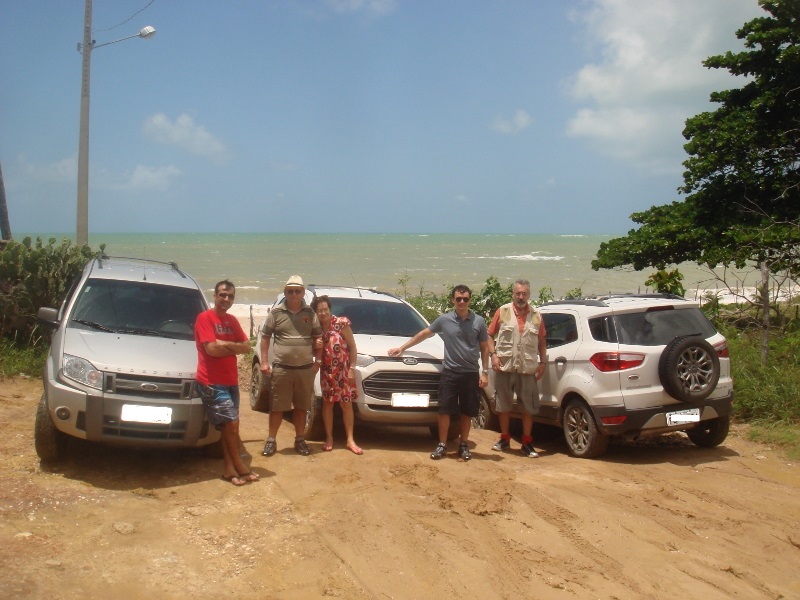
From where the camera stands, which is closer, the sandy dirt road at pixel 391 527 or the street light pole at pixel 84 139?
the sandy dirt road at pixel 391 527

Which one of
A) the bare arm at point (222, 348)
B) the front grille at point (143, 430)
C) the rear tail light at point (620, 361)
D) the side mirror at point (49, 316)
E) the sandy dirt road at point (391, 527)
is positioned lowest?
the sandy dirt road at point (391, 527)

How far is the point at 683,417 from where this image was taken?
7.80 metres

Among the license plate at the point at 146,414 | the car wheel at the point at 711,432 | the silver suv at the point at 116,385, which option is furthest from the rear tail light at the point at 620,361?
the license plate at the point at 146,414

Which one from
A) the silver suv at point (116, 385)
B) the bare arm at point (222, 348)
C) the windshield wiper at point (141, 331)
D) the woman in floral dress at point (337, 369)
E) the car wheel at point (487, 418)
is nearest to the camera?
the silver suv at point (116, 385)

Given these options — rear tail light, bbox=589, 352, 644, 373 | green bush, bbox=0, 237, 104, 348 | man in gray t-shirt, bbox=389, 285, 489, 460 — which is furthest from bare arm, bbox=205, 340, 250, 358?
green bush, bbox=0, 237, 104, 348

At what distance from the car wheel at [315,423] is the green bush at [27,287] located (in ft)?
15.2

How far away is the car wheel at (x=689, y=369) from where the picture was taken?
7.58 meters

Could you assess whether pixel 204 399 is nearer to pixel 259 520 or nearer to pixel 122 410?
pixel 122 410

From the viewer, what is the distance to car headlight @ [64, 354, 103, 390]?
6355 mm

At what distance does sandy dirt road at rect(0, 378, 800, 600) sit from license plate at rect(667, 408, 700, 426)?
0.45m

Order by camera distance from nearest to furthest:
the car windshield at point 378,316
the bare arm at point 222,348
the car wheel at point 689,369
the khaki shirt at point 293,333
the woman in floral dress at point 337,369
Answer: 1. the bare arm at point 222,348
2. the khaki shirt at point 293,333
3. the car wheel at point 689,369
4. the woman in floral dress at point 337,369
5. the car windshield at point 378,316

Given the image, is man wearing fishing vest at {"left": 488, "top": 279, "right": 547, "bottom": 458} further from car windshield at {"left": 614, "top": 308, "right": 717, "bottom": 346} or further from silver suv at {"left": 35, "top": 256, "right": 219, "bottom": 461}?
silver suv at {"left": 35, "top": 256, "right": 219, "bottom": 461}

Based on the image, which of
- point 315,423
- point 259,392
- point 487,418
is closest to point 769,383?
point 487,418

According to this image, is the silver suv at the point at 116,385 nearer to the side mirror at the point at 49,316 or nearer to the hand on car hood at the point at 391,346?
the side mirror at the point at 49,316
